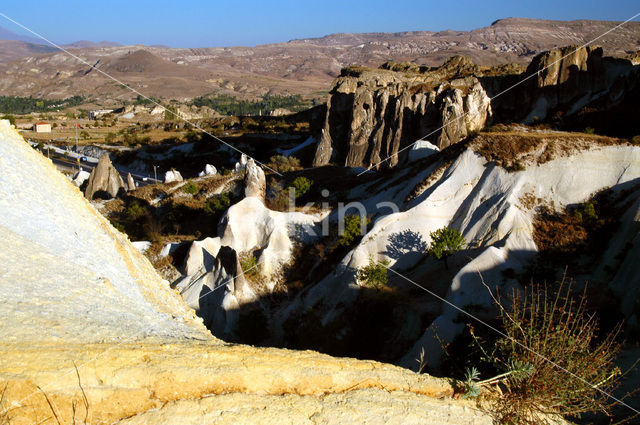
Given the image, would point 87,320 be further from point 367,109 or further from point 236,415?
point 367,109

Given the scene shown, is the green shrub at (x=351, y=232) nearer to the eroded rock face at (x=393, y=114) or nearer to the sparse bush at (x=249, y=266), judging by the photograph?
the sparse bush at (x=249, y=266)

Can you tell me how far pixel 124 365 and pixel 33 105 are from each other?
161 meters

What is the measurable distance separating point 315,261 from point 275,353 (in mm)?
14445

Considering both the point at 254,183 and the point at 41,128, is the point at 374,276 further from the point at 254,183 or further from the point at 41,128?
the point at 41,128

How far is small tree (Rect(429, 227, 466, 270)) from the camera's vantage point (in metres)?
16.2

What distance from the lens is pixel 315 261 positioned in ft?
64.6

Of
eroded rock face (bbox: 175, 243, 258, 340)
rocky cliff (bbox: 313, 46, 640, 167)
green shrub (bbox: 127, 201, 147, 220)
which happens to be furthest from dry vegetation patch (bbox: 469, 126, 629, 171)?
green shrub (bbox: 127, 201, 147, 220)

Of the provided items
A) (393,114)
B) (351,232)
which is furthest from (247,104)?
(351,232)

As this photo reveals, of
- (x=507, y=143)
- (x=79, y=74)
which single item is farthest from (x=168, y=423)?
(x=79, y=74)

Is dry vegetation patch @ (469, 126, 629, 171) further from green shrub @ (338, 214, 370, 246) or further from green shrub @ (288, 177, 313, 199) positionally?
green shrub @ (288, 177, 313, 199)

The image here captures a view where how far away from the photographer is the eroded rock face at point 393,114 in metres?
33.9

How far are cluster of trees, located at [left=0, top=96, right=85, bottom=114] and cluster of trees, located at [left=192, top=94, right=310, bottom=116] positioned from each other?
38.8m

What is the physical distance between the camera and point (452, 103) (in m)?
33.9

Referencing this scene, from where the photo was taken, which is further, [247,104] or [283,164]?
[247,104]
